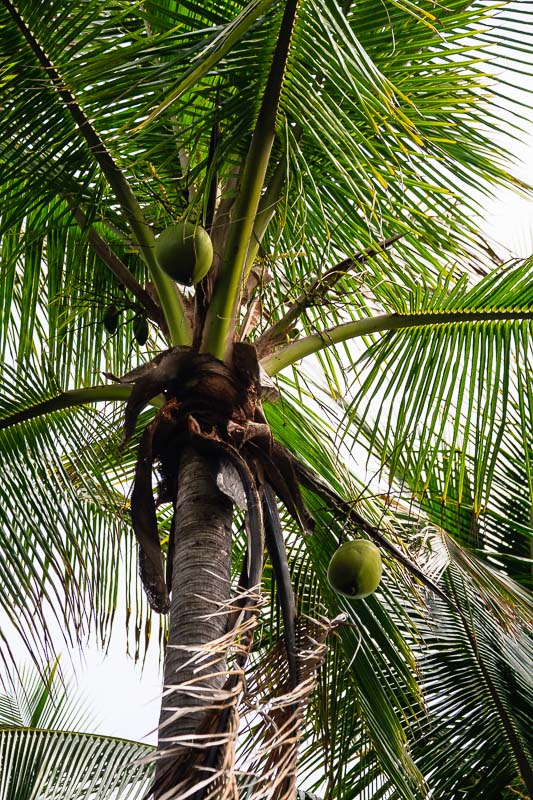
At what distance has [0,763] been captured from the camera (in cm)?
506

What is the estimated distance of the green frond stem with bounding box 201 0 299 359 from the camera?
8.20 feet

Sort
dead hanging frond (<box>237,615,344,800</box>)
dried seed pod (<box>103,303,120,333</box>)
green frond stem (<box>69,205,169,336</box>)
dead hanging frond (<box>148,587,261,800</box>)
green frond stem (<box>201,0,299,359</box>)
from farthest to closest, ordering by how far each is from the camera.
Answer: dried seed pod (<box>103,303,120,333</box>)
green frond stem (<box>69,205,169,336</box>)
green frond stem (<box>201,0,299,359</box>)
dead hanging frond (<box>237,615,344,800</box>)
dead hanging frond (<box>148,587,261,800</box>)

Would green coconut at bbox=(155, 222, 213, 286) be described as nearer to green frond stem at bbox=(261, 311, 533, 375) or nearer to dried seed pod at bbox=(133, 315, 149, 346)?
green frond stem at bbox=(261, 311, 533, 375)

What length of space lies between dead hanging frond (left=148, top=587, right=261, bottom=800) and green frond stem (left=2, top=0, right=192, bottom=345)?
951 mm

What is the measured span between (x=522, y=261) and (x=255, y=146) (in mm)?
966

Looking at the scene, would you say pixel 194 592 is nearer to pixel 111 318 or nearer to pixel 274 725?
pixel 274 725

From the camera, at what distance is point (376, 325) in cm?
301

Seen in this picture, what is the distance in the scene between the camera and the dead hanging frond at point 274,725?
6.24 ft

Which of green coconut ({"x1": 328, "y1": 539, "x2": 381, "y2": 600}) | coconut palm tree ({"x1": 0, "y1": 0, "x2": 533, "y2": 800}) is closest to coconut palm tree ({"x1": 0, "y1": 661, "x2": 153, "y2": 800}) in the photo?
coconut palm tree ({"x1": 0, "y1": 0, "x2": 533, "y2": 800})

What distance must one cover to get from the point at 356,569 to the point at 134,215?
1.17m

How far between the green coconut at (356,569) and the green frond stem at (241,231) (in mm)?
645

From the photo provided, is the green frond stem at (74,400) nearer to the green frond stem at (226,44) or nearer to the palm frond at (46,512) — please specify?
the palm frond at (46,512)

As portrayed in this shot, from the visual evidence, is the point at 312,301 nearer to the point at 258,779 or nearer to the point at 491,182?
the point at 491,182

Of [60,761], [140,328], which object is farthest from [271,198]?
[60,761]
